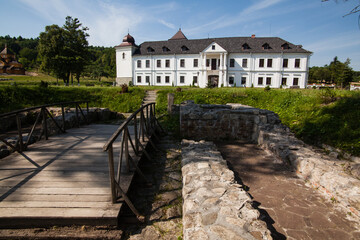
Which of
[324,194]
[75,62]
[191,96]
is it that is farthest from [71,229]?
[75,62]

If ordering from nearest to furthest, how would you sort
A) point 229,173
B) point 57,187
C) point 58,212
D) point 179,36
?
point 58,212, point 57,187, point 229,173, point 179,36

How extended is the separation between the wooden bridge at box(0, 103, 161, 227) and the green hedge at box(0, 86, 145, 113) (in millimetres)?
11210

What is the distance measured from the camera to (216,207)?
2768 mm

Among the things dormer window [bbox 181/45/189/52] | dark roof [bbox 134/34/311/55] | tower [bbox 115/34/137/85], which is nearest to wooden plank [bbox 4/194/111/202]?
dark roof [bbox 134/34/311/55]

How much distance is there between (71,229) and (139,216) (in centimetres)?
91

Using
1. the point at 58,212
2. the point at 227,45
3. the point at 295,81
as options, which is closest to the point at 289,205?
the point at 58,212

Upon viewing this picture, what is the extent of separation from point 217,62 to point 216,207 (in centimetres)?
3411

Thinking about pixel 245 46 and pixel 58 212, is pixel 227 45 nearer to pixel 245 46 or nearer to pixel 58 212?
pixel 245 46

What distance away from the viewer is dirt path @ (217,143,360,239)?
2.75 metres

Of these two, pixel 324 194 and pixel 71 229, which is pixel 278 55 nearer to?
pixel 324 194

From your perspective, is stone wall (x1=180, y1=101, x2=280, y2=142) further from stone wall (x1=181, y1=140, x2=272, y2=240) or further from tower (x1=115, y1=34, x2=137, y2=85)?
tower (x1=115, y1=34, x2=137, y2=85)

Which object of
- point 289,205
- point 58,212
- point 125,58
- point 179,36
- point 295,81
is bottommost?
point 289,205

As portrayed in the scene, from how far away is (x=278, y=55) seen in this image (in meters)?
33.0

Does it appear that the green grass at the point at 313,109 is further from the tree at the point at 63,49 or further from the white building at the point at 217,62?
the tree at the point at 63,49
